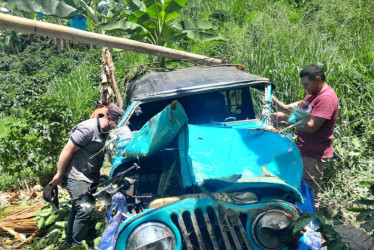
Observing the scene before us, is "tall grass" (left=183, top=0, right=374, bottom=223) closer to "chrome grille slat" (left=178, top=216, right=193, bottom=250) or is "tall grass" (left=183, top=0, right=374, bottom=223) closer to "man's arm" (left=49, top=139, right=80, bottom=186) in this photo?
"chrome grille slat" (left=178, top=216, right=193, bottom=250)

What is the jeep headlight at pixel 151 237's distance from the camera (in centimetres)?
256

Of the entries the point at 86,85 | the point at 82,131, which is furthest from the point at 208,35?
the point at 82,131

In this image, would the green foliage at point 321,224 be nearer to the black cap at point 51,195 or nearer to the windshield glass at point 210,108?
the windshield glass at point 210,108

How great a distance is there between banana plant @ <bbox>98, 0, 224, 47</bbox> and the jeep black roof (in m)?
5.05

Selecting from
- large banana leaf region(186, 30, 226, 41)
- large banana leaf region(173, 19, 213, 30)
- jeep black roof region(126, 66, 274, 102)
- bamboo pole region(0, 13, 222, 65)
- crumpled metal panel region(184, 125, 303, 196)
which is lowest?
large banana leaf region(186, 30, 226, 41)

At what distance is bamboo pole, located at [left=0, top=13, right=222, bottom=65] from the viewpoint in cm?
346

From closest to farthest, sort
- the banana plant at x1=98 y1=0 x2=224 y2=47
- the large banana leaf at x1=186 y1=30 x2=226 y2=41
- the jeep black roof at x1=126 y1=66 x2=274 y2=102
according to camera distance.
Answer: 1. the jeep black roof at x1=126 y1=66 x2=274 y2=102
2. the banana plant at x1=98 y1=0 x2=224 y2=47
3. the large banana leaf at x1=186 y1=30 x2=226 y2=41

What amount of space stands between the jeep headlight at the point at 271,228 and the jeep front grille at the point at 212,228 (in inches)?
3.9

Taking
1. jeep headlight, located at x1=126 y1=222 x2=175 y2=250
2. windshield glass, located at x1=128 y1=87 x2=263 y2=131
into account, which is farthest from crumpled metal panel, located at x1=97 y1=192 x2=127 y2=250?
windshield glass, located at x1=128 y1=87 x2=263 y2=131

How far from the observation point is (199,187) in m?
2.85

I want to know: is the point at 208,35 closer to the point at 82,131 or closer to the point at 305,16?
the point at 305,16

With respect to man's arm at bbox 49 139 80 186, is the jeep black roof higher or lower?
higher

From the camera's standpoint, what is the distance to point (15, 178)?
6.80 metres

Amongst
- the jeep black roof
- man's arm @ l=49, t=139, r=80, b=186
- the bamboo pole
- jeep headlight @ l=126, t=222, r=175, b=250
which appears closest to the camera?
jeep headlight @ l=126, t=222, r=175, b=250
